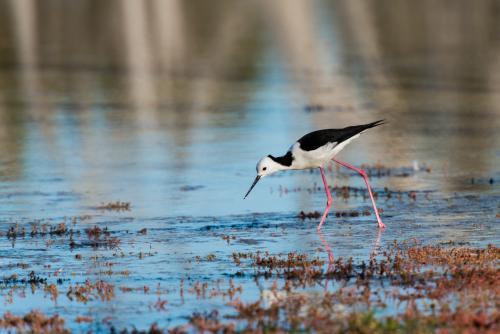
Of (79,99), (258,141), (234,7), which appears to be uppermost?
(234,7)

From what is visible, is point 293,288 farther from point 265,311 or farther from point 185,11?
point 185,11

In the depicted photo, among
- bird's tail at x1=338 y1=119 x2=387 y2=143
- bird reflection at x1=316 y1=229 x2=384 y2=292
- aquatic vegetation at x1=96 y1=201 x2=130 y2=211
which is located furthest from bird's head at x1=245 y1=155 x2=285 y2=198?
aquatic vegetation at x1=96 y1=201 x2=130 y2=211

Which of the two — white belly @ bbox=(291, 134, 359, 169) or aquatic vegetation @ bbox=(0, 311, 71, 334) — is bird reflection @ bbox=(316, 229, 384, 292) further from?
aquatic vegetation @ bbox=(0, 311, 71, 334)

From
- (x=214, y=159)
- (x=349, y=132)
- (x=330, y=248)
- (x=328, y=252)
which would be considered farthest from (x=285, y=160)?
(x=214, y=159)

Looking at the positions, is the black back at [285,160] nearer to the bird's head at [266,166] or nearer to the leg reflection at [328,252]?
the bird's head at [266,166]

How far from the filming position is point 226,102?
2792cm

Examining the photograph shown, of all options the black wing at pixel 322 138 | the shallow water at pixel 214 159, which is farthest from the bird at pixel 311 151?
the shallow water at pixel 214 159

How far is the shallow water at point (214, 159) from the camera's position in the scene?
12297 millimetres

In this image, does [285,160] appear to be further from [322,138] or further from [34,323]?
[34,323]

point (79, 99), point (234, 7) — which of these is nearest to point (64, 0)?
point (234, 7)

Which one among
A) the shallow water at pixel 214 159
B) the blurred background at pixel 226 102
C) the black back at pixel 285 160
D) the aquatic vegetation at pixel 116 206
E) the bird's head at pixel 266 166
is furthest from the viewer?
the blurred background at pixel 226 102

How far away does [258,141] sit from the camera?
22.0m

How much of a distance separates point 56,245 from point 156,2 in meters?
51.1

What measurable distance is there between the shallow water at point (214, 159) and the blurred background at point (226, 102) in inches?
2.6
